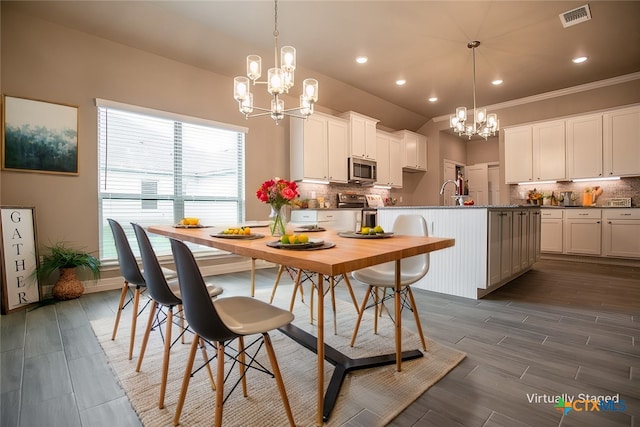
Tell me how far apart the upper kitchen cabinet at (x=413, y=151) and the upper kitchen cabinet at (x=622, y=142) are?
318 centimetres

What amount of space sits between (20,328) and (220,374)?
7.56 feet

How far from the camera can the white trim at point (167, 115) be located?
353 centimetres

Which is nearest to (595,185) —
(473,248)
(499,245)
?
(499,245)

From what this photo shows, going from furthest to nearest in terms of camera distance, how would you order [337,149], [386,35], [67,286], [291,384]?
[337,149]
[386,35]
[67,286]
[291,384]

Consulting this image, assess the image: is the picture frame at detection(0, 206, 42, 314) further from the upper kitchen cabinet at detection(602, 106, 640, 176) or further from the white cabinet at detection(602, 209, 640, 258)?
the upper kitchen cabinet at detection(602, 106, 640, 176)

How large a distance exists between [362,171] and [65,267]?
4627mm

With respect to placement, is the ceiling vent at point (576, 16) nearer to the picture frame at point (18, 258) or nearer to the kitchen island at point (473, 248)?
the kitchen island at point (473, 248)

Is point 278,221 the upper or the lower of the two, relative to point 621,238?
upper

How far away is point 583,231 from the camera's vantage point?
5.25 meters

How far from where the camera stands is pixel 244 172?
187 inches

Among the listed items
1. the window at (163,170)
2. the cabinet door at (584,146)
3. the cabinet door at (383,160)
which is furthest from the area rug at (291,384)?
the cabinet door at (584,146)

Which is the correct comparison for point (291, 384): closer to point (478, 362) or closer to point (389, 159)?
point (478, 362)

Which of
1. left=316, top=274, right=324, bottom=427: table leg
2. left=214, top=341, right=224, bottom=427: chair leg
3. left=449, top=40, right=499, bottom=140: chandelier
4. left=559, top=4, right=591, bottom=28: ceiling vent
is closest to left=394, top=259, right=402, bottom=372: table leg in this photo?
left=316, top=274, right=324, bottom=427: table leg

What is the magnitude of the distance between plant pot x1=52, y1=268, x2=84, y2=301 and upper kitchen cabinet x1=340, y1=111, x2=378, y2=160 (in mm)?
4371
